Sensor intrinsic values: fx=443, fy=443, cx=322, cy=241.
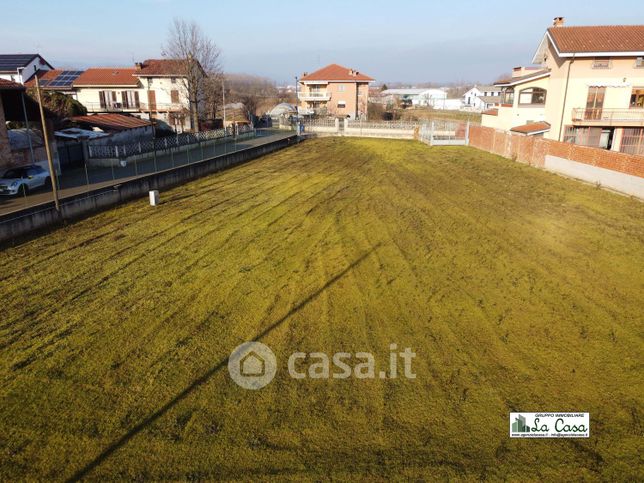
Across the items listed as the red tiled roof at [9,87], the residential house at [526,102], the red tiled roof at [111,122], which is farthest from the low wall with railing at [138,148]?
the residential house at [526,102]

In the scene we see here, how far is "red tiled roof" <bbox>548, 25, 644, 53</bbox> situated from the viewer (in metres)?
33.8

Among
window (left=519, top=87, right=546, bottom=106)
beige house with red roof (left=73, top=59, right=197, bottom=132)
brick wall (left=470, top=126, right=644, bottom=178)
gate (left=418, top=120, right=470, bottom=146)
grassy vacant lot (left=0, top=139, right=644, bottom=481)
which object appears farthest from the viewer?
beige house with red roof (left=73, top=59, right=197, bottom=132)

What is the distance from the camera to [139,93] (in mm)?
52438

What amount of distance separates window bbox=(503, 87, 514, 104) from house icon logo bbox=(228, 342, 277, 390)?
4260cm

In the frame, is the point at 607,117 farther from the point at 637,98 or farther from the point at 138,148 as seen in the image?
the point at 138,148

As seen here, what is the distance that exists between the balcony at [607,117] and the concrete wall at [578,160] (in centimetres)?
561

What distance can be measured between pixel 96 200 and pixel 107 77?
41.3 m

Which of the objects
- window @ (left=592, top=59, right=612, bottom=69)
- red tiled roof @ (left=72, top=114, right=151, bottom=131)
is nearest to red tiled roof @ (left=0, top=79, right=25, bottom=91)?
red tiled roof @ (left=72, top=114, right=151, bottom=131)

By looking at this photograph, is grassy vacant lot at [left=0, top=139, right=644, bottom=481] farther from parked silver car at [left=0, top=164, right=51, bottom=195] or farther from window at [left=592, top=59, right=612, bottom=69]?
window at [left=592, top=59, right=612, bottom=69]

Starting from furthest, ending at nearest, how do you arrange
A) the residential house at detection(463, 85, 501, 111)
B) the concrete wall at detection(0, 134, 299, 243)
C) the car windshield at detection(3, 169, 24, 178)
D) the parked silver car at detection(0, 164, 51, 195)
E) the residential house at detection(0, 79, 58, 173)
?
the residential house at detection(463, 85, 501, 111) → the residential house at detection(0, 79, 58, 173) → the car windshield at detection(3, 169, 24, 178) → the parked silver car at detection(0, 164, 51, 195) → the concrete wall at detection(0, 134, 299, 243)

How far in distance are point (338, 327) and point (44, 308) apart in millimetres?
6947

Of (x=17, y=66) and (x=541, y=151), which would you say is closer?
(x=541, y=151)

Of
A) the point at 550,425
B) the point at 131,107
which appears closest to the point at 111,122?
the point at 131,107

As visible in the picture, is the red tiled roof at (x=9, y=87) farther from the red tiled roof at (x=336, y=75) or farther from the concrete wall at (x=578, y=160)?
the red tiled roof at (x=336, y=75)
